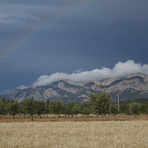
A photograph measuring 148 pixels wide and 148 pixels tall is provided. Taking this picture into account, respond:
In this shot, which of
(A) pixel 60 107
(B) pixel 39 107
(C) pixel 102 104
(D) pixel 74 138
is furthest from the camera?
Result: (A) pixel 60 107

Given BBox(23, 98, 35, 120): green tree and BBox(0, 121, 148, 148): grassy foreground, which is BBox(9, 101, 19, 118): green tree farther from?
BBox(0, 121, 148, 148): grassy foreground

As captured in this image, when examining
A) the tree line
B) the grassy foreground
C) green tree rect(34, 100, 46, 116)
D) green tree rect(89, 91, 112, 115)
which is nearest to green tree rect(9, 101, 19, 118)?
the tree line

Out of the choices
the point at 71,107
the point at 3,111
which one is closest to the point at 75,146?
the point at 3,111

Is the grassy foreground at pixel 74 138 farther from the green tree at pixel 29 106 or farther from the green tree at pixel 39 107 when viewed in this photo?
the green tree at pixel 39 107

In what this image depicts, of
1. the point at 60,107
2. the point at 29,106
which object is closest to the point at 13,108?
the point at 29,106

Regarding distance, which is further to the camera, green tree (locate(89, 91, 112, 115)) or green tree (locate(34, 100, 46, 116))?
green tree (locate(34, 100, 46, 116))

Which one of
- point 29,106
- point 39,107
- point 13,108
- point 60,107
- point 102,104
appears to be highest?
point 102,104

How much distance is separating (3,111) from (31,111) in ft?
60.0

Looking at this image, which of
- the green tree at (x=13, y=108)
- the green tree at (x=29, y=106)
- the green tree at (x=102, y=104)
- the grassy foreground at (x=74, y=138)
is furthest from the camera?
the green tree at (x=29, y=106)

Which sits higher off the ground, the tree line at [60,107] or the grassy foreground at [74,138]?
the tree line at [60,107]

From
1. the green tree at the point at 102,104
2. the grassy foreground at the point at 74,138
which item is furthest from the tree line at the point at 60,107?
the grassy foreground at the point at 74,138

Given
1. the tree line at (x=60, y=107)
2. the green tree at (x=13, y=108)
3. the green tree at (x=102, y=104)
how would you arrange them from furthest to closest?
the green tree at (x=13, y=108)
the tree line at (x=60, y=107)
the green tree at (x=102, y=104)

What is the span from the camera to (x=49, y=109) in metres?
118

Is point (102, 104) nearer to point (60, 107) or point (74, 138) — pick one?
point (60, 107)
